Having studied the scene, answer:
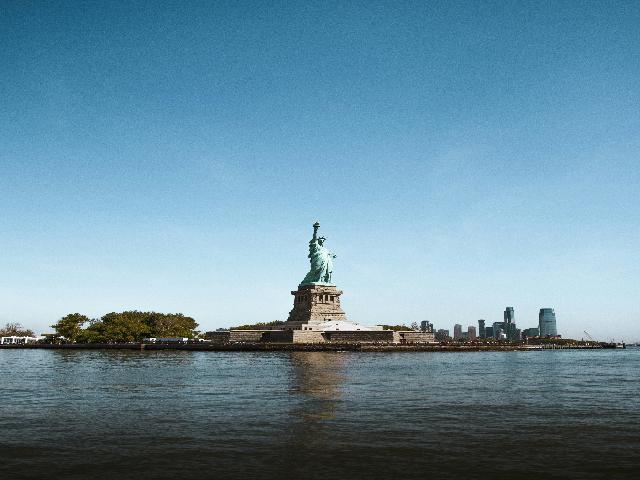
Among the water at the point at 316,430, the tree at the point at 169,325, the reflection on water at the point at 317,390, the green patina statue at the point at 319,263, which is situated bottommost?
the water at the point at 316,430

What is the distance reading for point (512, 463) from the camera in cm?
1805

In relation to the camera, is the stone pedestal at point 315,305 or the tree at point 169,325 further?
the tree at point 169,325

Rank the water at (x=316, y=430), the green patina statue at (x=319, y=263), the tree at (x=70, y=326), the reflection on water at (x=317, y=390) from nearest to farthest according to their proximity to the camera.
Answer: the water at (x=316, y=430)
the reflection on water at (x=317, y=390)
the green patina statue at (x=319, y=263)
the tree at (x=70, y=326)

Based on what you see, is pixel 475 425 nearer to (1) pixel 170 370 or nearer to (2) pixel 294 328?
(1) pixel 170 370

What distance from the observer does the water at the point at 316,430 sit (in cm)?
1731

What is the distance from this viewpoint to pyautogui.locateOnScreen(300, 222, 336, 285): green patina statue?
118m

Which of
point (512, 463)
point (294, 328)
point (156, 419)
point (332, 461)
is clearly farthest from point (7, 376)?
point (294, 328)

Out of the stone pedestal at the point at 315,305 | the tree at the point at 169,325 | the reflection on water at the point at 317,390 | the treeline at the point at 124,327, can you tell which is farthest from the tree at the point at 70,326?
the reflection on water at the point at 317,390

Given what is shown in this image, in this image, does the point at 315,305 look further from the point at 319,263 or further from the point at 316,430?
the point at 316,430

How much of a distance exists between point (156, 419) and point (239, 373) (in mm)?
26092

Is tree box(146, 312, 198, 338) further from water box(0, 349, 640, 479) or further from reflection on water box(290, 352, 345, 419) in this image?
water box(0, 349, 640, 479)

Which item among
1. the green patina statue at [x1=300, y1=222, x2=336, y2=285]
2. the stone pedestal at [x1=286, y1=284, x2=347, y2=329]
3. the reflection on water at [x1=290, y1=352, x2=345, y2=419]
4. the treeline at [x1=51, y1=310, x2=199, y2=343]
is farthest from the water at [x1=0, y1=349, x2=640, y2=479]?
the treeline at [x1=51, y1=310, x2=199, y2=343]

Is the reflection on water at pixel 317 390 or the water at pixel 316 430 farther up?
the reflection on water at pixel 317 390

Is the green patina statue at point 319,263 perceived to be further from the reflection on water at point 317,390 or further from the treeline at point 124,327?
the reflection on water at point 317,390
